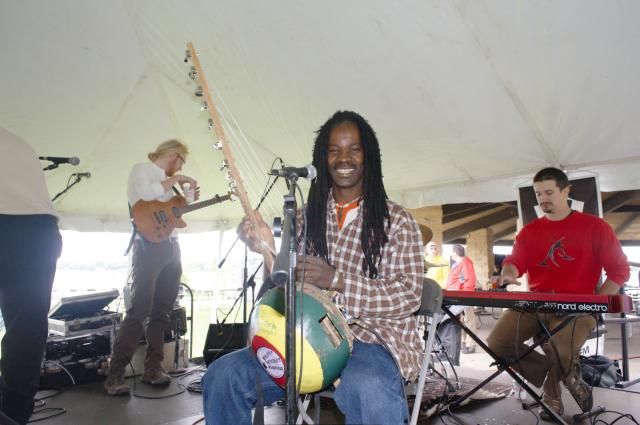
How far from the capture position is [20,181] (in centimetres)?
229

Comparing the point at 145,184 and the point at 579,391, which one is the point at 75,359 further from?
the point at 579,391

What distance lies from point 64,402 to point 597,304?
384 cm

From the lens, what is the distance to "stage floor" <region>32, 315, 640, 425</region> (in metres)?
3.04

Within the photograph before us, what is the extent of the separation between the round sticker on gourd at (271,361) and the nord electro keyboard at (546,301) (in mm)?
1670

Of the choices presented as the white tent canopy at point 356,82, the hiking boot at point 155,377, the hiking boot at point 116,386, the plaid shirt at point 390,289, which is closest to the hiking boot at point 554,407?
the plaid shirt at point 390,289

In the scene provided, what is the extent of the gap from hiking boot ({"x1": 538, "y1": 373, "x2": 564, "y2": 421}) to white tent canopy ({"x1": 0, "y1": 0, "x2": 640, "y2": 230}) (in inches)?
92.1

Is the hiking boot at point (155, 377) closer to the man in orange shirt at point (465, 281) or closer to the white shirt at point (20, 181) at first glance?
the white shirt at point (20, 181)

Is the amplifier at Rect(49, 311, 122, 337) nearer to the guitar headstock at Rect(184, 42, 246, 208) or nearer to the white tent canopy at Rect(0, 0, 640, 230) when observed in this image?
the white tent canopy at Rect(0, 0, 640, 230)

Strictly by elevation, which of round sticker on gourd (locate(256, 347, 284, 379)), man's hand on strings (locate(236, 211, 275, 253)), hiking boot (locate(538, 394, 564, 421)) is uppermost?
man's hand on strings (locate(236, 211, 275, 253))

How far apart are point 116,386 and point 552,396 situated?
11.3 ft

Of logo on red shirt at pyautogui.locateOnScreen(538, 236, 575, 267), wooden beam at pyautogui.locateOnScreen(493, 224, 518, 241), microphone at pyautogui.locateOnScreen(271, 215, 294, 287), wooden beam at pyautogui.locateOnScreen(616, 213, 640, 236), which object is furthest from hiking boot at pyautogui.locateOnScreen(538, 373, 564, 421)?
wooden beam at pyautogui.locateOnScreen(493, 224, 518, 241)

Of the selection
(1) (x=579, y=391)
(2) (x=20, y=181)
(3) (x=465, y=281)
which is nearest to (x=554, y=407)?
(1) (x=579, y=391)

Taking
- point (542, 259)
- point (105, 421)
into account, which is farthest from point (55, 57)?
point (542, 259)

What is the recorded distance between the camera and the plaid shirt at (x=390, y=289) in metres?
1.57
